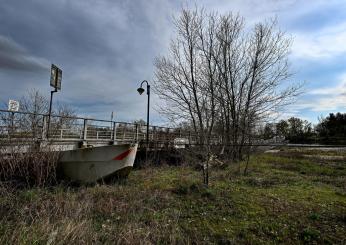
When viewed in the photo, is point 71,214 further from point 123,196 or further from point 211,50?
point 211,50

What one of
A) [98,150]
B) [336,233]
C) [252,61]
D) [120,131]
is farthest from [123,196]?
[252,61]

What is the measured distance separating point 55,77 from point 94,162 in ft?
12.4

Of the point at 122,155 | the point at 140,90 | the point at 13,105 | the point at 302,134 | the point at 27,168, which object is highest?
the point at 140,90

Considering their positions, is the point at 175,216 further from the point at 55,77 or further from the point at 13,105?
the point at 13,105

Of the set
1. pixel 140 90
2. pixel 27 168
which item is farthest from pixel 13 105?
pixel 140 90

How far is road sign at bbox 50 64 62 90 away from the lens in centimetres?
1050

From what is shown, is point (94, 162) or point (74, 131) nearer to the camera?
point (94, 162)

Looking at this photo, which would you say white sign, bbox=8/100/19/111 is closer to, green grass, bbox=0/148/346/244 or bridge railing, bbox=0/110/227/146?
bridge railing, bbox=0/110/227/146

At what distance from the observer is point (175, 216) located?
21.2ft

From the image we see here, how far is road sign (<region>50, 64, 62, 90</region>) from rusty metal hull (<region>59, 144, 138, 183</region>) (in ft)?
9.38

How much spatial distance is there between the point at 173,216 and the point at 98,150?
473 cm

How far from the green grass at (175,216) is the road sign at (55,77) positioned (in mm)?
4275

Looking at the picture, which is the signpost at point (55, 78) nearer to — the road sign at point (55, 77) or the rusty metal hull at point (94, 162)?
the road sign at point (55, 77)

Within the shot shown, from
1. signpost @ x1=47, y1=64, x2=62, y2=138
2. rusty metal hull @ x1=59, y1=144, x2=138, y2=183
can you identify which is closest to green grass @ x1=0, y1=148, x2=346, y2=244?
rusty metal hull @ x1=59, y1=144, x2=138, y2=183
